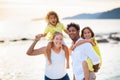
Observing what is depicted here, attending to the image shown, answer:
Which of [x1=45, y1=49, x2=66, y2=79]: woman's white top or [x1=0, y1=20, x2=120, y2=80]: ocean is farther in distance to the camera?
[x1=0, y1=20, x2=120, y2=80]: ocean

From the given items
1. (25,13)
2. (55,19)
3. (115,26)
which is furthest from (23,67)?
(55,19)

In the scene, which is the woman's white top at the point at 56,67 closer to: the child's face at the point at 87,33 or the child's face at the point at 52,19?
the child's face at the point at 87,33

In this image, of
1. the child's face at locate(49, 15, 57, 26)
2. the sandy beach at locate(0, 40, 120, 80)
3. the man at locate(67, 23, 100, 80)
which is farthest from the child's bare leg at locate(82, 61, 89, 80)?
the sandy beach at locate(0, 40, 120, 80)

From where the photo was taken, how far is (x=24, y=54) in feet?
14.7

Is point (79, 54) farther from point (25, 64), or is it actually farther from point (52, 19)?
point (25, 64)

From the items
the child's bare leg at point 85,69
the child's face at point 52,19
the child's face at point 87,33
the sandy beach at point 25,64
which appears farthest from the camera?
the sandy beach at point 25,64

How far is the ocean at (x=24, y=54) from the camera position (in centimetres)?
426

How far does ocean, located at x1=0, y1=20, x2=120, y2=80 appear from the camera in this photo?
426cm

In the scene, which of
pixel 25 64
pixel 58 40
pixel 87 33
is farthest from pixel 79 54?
pixel 25 64

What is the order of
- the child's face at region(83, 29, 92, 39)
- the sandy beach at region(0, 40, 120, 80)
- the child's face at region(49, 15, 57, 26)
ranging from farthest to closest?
the sandy beach at region(0, 40, 120, 80) → the child's face at region(49, 15, 57, 26) → the child's face at region(83, 29, 92, 39)

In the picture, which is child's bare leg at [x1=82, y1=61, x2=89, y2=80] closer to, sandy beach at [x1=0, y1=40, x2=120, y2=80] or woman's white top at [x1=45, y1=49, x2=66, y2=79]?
woman's white top at [x1=45, y1=49, x2=66, y2=79]

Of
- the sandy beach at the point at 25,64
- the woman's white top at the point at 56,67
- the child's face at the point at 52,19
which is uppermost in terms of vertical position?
the child's face at the point at 52,19

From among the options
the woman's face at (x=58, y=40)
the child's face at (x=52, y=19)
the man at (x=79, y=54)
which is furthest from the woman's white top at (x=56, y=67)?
the child's face at (x=52, y=19)

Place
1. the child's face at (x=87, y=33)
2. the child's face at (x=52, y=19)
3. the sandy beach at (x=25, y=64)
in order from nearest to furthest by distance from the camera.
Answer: the child's face at (x=87, y=33)
the child's face at (x=52, y=19)
the sandy beach at (x=25, y=64)
